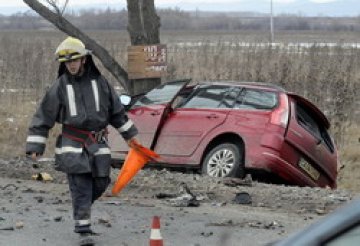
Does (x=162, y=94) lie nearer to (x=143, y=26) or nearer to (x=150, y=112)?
(x=150, y=112)

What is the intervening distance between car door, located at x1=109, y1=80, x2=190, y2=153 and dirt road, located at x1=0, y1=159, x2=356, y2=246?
59 cm

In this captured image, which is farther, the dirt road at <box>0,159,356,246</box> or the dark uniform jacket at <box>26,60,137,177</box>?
the dirt road at <box>0,159,356,246</box>

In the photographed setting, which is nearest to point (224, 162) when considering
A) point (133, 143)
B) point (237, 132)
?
point (237, 132)

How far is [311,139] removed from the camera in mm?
11047

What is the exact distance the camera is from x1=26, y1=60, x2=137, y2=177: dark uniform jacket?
7.29 m

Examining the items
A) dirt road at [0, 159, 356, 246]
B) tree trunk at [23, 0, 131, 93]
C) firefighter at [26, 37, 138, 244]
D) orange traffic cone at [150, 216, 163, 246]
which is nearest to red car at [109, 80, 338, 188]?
dirt road at [0, 159, 356, 246]

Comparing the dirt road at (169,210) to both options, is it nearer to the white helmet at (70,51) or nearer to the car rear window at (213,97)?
the car rear window at (213,97)

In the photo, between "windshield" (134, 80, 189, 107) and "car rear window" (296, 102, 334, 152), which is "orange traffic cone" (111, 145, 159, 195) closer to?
"windshield" (134, 80, 189, 107)

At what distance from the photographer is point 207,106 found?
1154 centimetres

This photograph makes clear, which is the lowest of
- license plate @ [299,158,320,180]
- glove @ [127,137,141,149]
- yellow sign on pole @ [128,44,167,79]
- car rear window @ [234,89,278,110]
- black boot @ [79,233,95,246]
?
license plate @ [299,158,320,180]

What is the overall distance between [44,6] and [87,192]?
8220mm

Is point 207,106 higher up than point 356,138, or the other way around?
point 207,106

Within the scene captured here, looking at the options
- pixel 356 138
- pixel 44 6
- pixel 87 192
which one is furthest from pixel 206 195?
pixel 356 138

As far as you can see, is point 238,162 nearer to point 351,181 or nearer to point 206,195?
point 206,195
